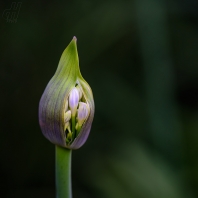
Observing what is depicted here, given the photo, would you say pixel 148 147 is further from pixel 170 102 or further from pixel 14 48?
pixel 14 48

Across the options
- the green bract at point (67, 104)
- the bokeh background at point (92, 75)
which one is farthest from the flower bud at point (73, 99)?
the bokeh background at point (92, 75)

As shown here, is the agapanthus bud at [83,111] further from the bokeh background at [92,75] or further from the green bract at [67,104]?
the bokeh background at [92,75]

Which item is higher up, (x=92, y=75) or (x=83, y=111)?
(x=92, y=75)

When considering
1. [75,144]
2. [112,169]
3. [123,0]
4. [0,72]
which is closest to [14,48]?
[0,72]

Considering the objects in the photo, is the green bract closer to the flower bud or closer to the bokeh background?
the flower bud

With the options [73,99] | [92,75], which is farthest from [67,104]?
[92,75]

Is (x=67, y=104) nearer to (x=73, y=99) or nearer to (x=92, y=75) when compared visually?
(x=73, y=99)
